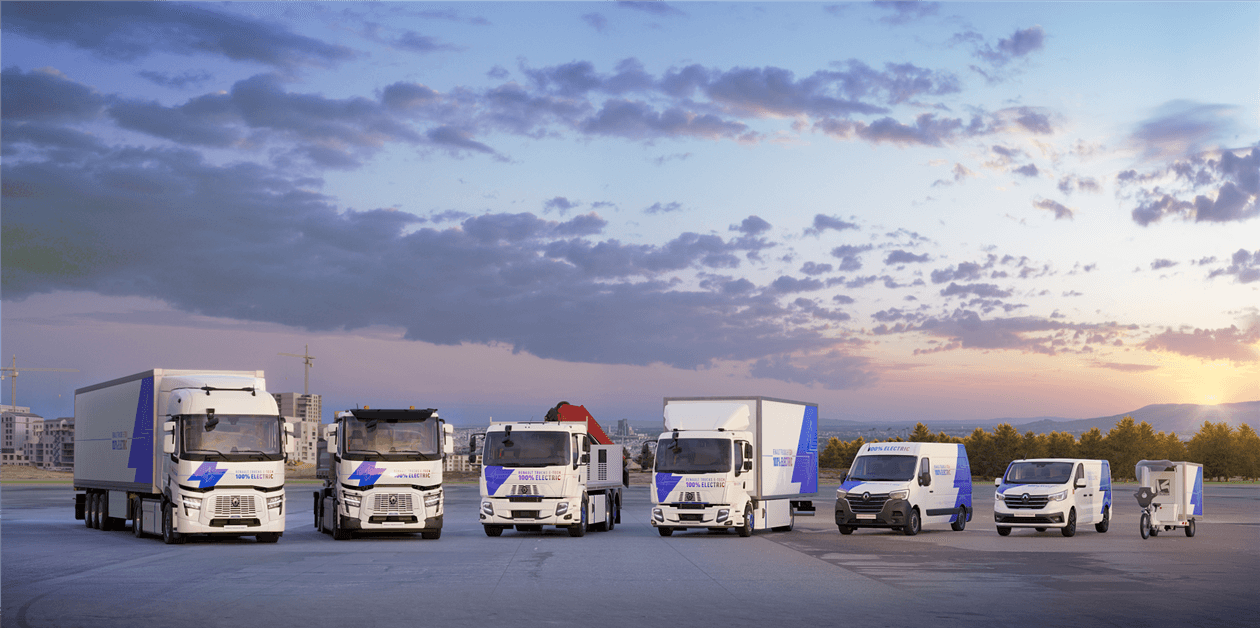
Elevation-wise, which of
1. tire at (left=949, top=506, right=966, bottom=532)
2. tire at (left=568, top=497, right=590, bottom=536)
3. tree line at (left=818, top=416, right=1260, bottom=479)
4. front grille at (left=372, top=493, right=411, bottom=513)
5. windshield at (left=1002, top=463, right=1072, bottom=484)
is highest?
windshield at (left=1002, top=463, right=1072, bottom=484)

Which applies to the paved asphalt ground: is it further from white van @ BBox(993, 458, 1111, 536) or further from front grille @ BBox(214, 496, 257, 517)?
white van @ BBox(993, 458, 1111, 536)

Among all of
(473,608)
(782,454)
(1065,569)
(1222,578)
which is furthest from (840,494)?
(473,608)

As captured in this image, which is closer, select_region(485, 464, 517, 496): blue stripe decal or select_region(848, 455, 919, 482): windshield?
select_region(485, 464, 517, 496): blue stripe decal

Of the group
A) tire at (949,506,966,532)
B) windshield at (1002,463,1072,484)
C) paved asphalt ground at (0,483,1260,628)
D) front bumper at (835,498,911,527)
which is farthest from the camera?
tire at (949,506,966,532)

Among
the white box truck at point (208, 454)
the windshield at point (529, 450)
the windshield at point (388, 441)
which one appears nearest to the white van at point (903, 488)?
the windshield at point (529, 450)

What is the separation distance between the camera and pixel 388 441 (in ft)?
94.3

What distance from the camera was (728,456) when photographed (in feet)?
98.7

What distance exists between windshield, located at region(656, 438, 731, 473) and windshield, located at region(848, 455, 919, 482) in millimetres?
4300

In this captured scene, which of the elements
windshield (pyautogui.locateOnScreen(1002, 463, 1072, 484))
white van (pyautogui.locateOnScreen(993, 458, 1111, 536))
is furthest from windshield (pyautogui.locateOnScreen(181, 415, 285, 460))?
windshield (pyautogui.locateOnScreen(1002, 463, 1072, 484))

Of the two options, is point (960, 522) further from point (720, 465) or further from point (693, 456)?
point (693, 456)

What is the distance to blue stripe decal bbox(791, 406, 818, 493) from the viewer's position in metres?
33.7

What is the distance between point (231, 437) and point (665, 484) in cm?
1043

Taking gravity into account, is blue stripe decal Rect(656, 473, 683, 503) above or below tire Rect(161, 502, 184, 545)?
above

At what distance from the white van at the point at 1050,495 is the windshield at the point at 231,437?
1779 centimetres
